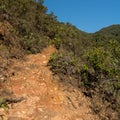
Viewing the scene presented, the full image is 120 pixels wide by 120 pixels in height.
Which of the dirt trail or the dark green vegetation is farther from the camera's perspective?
the dark green vegetation

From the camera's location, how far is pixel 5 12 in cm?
1293

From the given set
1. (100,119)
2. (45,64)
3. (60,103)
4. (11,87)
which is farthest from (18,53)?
(100,119)

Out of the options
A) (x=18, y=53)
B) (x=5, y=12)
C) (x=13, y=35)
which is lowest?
(x=18, y=53)

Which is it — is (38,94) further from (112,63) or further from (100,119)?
(112,63)

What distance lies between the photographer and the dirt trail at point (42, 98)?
7992mm

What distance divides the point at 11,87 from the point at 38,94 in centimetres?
86

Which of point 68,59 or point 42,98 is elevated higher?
point 68,59

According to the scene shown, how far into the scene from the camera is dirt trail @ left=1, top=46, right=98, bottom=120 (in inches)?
315

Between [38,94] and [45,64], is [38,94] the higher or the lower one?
the lower one

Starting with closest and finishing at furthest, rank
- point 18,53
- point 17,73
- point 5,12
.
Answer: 1. point 17,73
2. point 18,53
3. point 5,12

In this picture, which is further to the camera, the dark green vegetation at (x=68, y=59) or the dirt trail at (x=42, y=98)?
the dark green vegetation at (x=68, y=59)

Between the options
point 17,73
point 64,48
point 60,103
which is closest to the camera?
point 60,103

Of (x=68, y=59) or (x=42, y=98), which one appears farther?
(x=68, y=59)

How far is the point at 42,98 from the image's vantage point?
28.6ft
